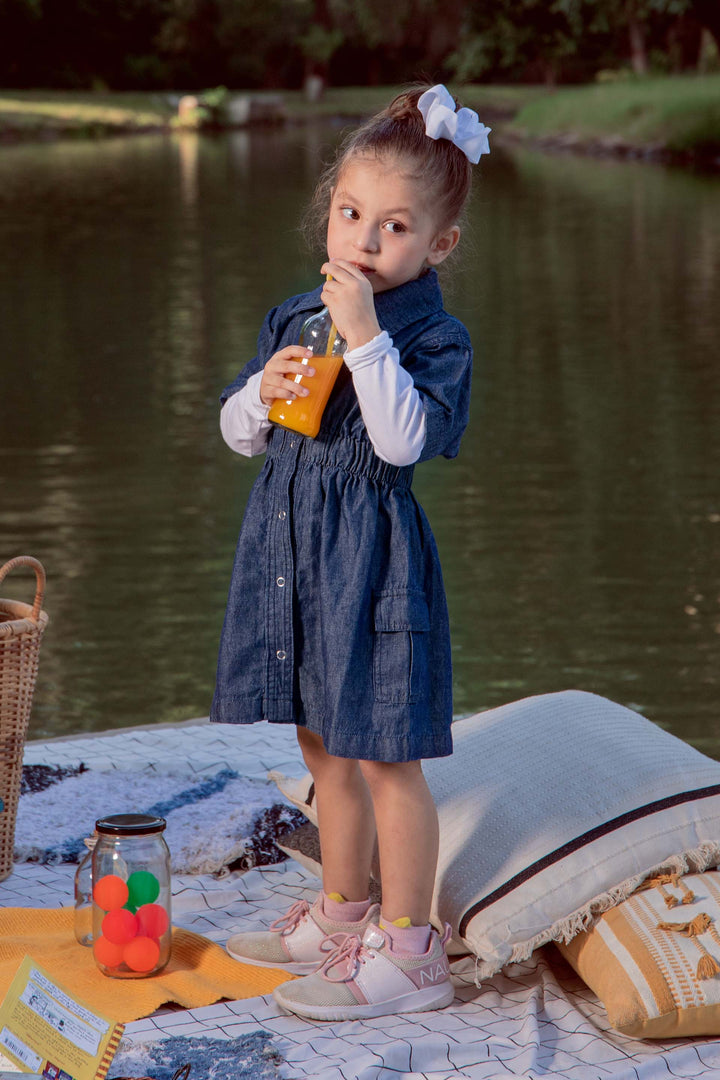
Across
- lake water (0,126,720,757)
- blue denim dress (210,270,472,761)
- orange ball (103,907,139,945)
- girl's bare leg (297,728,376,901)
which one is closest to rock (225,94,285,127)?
lake water (0,126,720,757)

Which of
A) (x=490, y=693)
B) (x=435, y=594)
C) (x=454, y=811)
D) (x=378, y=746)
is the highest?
(x=435, y=594)

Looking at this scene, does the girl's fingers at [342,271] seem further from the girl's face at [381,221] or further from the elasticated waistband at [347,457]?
the elasticated waistband at [347,457]

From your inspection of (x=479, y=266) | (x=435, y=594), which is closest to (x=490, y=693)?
(x=435, y=594)

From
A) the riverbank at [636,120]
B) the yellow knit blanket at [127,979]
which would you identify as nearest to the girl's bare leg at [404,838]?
the yellow knit blanket at [127,979]

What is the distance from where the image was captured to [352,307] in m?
2.00

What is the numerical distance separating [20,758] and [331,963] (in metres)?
0.69

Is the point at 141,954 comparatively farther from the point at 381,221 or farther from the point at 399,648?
the point at 381,221

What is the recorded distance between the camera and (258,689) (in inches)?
85.1

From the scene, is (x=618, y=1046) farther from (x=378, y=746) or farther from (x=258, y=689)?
(x=258, y=689)

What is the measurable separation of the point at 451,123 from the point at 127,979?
1.28 metres

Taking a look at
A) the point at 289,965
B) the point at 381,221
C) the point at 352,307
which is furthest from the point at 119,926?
the point at 381,221

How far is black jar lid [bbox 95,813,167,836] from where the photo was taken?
2164mm

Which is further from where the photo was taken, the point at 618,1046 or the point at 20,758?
the point at 20,758

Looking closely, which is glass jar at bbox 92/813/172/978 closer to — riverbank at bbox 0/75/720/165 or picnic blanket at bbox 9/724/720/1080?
picnic blanket at bbox 9/724/720/1080
